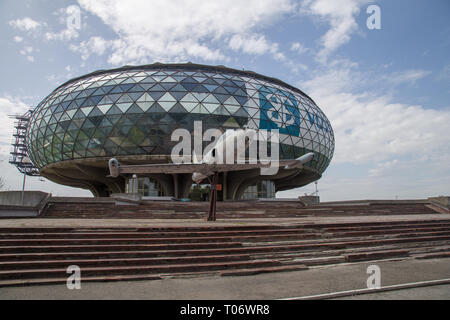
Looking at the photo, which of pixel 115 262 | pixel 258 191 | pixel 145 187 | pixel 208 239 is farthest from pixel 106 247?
pixel 258 191

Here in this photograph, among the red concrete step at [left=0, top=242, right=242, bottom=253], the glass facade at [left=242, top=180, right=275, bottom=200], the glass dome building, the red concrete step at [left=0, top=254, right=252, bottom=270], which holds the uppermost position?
the glass dome building

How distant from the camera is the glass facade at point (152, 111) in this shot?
3306 cm

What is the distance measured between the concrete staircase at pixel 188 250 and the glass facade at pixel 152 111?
74.7 feet

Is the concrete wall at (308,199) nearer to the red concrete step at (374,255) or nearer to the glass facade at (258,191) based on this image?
the glass facade at (258,191)

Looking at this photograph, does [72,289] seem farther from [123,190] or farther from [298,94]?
[298,94]

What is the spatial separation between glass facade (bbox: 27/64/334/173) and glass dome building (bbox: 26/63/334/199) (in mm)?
112

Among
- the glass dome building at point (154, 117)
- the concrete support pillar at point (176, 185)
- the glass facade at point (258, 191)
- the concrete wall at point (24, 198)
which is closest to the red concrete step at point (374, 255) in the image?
the concrete wall at point (24, 198)

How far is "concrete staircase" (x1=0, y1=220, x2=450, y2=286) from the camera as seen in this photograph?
691 cm

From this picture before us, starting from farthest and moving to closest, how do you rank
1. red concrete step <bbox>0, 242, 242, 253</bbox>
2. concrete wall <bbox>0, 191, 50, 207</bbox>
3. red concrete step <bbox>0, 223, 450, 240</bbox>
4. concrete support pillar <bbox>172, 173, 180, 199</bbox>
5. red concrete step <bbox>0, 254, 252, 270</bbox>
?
concrete support pillar <bbox>172, 173, 180, 199</bbox>, concrete wall <bbox>0, 191, 50, 207</bbox>, red concrete step <bbox>0, 223, 450, 240</bbox>, red concrete step <bbox>0, 242, 242, 253</bbox>, red concrete step <bbox>0, 254, 252, 270</bbox>

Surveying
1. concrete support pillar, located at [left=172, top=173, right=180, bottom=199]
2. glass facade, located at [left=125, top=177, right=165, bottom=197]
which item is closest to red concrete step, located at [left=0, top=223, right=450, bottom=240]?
concrete support pillar, located at [left=172, top=173, right=180, bottom=199]

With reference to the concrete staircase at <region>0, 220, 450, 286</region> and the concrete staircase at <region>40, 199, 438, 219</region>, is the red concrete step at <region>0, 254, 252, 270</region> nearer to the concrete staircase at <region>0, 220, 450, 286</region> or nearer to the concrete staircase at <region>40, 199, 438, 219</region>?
the concrete staircase at <region>0, 220, 450, 286</region>

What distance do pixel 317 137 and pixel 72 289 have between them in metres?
39.7
